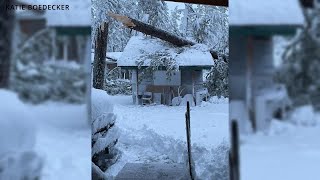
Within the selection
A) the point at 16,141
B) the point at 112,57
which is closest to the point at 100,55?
the point at 112,57

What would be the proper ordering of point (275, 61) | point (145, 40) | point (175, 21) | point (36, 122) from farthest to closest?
point (145, 40) < point (175, 21) < point (36, 122) < point (275, 61)

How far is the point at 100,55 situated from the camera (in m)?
5.88

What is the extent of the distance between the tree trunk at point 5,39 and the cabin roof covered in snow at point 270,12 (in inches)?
55.8

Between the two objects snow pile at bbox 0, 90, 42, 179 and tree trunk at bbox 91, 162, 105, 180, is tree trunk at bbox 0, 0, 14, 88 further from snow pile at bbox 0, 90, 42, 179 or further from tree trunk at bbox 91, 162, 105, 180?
tree trunk at bbox 91, 162, 105, 180

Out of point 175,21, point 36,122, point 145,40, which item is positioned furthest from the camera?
point 145,40

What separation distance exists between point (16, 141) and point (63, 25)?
78cm

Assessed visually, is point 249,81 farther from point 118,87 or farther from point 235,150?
point 118,87

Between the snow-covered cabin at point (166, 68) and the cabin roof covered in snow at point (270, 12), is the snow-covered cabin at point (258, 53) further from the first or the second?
the snow-covered cabin at point (166, 68)

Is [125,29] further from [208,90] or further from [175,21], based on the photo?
[208,90]

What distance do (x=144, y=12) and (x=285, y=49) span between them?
3.68 m

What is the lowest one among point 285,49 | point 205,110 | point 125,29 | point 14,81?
point 205,110

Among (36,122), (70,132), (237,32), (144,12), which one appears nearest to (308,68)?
(237,32)

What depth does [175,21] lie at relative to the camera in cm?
568

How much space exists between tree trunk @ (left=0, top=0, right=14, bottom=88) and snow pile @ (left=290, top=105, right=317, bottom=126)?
5.86ft
